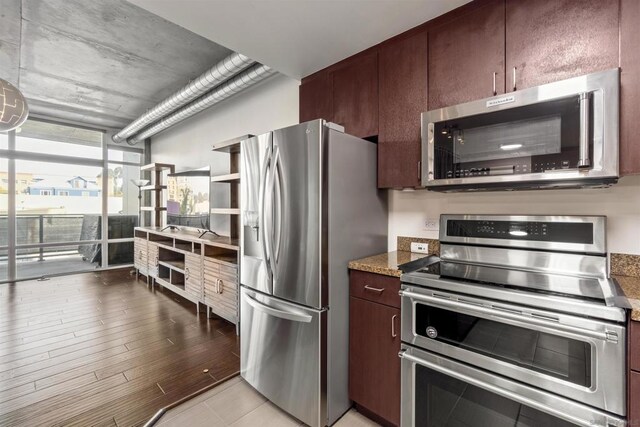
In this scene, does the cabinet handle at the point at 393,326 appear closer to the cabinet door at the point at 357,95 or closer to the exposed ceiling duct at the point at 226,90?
the cabinet door at the point at 357,95

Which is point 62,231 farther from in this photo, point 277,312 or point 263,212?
point 277,312

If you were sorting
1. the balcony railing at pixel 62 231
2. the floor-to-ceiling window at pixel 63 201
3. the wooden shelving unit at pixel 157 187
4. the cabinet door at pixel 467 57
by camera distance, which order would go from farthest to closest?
the wooden shelving unit at pixel 157 187
the balcony railing at pixel 62 231
the floor-to-ceiling window at pixel 63 201
the cabinet door at pixel 467 57

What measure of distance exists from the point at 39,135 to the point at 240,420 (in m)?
6.68

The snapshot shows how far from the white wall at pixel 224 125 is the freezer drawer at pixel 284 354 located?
2.10 metres

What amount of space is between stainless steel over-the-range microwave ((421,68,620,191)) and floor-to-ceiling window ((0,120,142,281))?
6881 mm

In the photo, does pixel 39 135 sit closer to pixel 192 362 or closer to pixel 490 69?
pixel 192 362

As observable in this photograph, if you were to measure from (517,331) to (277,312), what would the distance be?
134 centimetres

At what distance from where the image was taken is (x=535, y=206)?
1.72m

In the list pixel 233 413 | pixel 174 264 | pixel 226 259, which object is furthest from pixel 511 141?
pixel 174 264

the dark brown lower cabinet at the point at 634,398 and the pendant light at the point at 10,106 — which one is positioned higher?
the pendant light at the point at 10,106

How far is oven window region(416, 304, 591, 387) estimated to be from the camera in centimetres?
116

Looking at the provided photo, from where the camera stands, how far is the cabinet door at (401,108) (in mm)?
1874

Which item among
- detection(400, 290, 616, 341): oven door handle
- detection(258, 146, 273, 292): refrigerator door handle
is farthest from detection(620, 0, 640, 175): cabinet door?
detection(258, 146, 273, 292): refrigerator door handle

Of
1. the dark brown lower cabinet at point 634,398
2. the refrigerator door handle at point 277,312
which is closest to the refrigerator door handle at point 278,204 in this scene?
the refrigerator door handle at point 277,312
